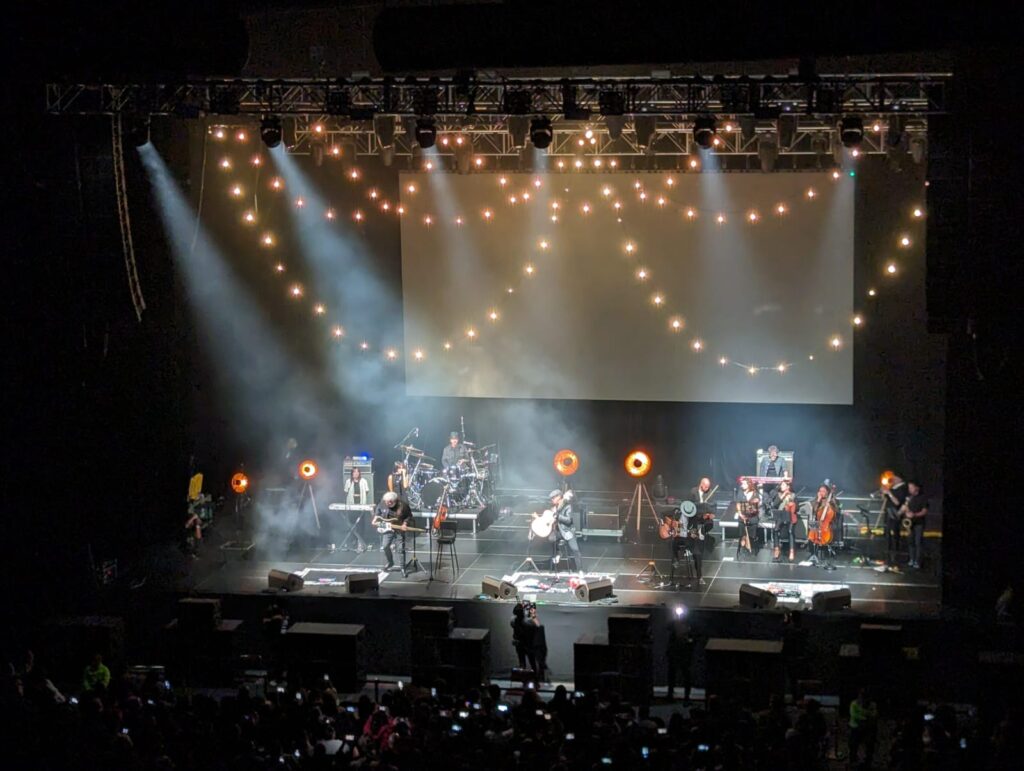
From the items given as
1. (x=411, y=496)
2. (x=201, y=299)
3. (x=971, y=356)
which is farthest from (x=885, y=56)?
(x=201, y=299)

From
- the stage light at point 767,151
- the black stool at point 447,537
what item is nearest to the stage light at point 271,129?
the black stool at point 447,537

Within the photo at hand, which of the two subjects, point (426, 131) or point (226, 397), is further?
point (226, 397)

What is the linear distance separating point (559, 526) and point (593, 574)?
70cm

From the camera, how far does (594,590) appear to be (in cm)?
1388

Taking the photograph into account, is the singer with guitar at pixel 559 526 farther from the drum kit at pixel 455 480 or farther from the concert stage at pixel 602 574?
the drum kit at pixel 455 480

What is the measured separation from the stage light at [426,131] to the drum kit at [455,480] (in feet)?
18.2

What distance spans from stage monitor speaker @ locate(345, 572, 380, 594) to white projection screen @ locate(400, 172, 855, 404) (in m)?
5.44

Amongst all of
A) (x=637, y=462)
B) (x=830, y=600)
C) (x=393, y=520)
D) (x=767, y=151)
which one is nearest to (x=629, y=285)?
(x=637, y=462)

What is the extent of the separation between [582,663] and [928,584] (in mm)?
4668

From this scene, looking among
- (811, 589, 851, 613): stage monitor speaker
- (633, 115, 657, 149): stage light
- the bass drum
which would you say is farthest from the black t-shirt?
the bass drum

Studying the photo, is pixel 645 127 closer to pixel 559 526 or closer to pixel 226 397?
pixel 559 526

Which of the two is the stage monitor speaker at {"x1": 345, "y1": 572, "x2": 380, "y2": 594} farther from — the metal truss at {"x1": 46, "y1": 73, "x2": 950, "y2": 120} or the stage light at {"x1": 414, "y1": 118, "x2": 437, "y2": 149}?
the metal truss at {"x1": 46, "y1": 73, "x2": 950, "y2": 120}

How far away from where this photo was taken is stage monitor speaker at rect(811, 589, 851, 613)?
13055mm

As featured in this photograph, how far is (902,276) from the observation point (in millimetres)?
17953
